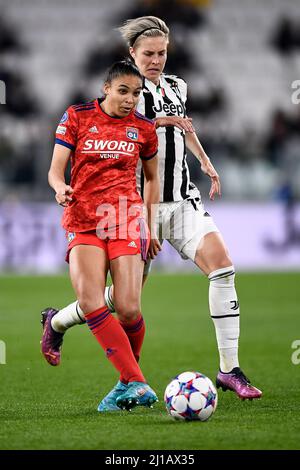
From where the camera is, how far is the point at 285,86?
2353cm

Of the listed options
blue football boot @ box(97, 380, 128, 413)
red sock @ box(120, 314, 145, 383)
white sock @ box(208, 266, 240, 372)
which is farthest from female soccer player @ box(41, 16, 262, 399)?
blue football boot @ box(97, 380, 128, 413)

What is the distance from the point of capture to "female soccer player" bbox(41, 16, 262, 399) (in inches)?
255

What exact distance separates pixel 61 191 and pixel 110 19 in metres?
19.1

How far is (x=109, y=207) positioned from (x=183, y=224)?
83 centimetres

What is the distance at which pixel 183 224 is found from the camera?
6.64m

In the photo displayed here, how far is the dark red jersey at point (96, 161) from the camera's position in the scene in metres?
5.96

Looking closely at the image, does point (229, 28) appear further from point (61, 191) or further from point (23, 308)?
point (61, 191)

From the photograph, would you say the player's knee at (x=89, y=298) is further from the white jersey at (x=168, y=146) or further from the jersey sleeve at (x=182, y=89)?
the jersey sleeve at (x=182, y=89)

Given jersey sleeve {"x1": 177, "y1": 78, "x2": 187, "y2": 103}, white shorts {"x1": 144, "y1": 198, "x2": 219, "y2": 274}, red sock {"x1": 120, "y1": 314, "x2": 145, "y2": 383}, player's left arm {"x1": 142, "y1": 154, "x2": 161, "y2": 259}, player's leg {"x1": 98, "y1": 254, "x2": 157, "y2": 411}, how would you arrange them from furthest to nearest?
1. jersey sleeve {"x1": 177, "y1": 78, "x2": 187, "y2": 103}
2. white shorts {"x1": 144, "y1": 198, "x2": 219, "y2": 274}
3. player's left arm {"x1": 142, "y1": 154, "x2": 161, "y2": 259}
4. red sock {"x1": 120, "y1": 314, "x2": 145, "y2": 383}
5. player's leg {"x1": 98, "y1": 254, "x2": 157, "y2": 411}

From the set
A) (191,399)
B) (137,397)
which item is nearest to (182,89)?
(137,397)

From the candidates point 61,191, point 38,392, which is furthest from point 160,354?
point 61,191

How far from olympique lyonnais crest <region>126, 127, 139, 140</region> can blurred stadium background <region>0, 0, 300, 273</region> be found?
1179cm

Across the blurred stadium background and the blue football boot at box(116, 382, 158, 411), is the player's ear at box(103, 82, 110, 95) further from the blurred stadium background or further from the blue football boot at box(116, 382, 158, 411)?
the blurred stadium background

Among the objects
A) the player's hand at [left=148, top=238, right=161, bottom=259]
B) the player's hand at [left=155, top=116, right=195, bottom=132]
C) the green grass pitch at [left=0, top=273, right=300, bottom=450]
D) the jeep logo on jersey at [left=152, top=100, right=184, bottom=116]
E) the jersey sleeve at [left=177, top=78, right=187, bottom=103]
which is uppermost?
the jersey sleeve at [left=177, top=78, right=187, bottom=103]
